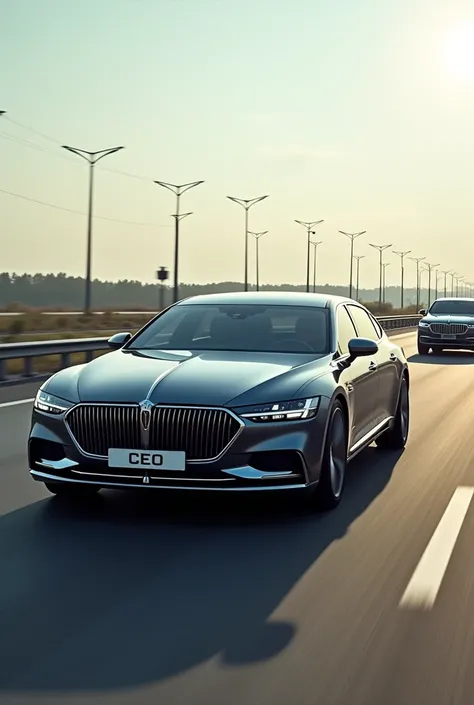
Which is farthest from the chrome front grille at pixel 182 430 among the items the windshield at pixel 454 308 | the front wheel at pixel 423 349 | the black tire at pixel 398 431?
the windshield at pixel 454 308

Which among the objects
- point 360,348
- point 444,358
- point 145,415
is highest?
point 360,348

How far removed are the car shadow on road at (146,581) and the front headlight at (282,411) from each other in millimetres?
704

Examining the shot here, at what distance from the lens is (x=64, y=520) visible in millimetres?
7086

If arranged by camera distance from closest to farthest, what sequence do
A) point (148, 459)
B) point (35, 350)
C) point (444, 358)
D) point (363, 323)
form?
point (148, 459)
point (363, 323)
point (35, 350)
point (444, 358)

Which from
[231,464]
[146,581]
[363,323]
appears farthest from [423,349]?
[146,581]

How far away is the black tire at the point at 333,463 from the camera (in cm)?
736

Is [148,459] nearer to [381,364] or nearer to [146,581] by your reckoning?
[146,581]

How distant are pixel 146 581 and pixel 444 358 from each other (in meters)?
24.0

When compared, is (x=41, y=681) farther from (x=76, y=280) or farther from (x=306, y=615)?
(x=76, y=280)

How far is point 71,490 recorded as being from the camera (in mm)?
7445

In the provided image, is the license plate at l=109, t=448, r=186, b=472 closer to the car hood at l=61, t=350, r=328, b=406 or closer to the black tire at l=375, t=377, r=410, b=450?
the car hood at l=61, t=350, r=328, b=406

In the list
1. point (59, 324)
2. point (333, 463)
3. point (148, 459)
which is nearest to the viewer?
point (148, 459)

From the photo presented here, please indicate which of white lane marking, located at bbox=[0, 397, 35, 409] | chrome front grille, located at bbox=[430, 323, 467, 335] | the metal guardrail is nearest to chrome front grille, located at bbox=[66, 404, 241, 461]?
white lane marking, located at bbox=[0, 397, 35, 409]

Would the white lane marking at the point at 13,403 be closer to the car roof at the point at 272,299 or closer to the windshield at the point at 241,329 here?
the car roof at the point at 272,299
